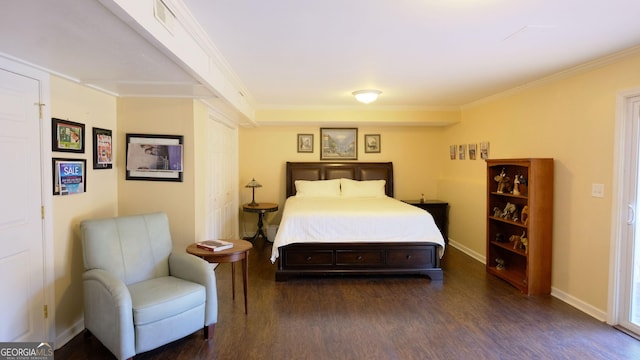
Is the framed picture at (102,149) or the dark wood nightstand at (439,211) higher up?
the framed picture at (102,149)

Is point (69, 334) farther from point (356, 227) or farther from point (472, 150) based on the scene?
point (472, 150)

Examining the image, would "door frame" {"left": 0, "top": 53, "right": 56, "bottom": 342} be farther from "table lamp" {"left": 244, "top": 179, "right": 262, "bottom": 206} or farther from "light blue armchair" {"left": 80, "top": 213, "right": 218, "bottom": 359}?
"table lamp" {"left": 244, "top": 179, "right": 262, "bottom": 206}

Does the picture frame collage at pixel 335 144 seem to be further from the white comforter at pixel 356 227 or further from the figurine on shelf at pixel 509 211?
the figurine on shelf at pixel 509 211

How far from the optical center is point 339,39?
2672 mm

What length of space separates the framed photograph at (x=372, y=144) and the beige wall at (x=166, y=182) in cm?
355

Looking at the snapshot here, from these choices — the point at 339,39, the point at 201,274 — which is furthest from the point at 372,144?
the point at 201,274

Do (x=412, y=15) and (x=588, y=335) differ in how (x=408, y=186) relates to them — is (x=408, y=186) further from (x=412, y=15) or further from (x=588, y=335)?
(x=412, y=15)

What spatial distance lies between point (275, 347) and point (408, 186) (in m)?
4.45

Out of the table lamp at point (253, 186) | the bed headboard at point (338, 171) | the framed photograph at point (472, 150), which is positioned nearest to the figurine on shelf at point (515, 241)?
the framed photograph at point (472, 150)

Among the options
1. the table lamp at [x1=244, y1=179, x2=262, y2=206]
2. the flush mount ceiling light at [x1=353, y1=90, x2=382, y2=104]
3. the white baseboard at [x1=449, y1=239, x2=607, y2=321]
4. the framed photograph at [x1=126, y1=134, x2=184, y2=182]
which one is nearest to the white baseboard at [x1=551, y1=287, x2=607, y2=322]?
the white baseboard at [x1=449, y1=239, x2=607, y2=321]

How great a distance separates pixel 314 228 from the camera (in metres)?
4.02

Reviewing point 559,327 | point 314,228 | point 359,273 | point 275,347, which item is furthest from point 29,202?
point 559,327

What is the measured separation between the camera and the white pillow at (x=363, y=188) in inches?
228

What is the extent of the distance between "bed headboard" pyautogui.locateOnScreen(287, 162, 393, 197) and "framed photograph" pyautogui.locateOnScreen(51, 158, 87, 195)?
11.7 ft
